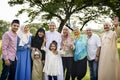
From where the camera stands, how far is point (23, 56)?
7977mm

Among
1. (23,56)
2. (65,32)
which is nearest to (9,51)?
(23,56)

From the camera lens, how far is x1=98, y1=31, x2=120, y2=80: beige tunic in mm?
Answer: 7996

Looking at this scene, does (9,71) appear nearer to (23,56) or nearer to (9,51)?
(9,51)

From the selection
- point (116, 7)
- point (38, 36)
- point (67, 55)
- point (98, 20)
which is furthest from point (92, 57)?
point (98, 20)

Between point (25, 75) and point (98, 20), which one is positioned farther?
point (98, 20)

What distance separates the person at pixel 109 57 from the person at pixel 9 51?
237cm

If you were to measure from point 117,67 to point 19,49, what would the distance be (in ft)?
8.49

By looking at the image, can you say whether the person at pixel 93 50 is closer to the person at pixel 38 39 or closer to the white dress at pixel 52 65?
the white dress at pixel 52 65

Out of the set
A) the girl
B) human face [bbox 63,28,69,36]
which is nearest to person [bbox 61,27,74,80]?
human face [bbox 63,28,69,36]

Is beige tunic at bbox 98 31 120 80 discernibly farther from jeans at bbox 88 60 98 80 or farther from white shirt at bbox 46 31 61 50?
white shirt at bbox 46 31 61 50

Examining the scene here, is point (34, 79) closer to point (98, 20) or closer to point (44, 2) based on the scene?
point (44, 2)

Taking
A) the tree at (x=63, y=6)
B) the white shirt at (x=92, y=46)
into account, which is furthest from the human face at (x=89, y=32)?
the tree at (x=63, y=6)

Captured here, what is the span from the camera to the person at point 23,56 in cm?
792

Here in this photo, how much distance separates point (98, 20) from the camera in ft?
81.3
